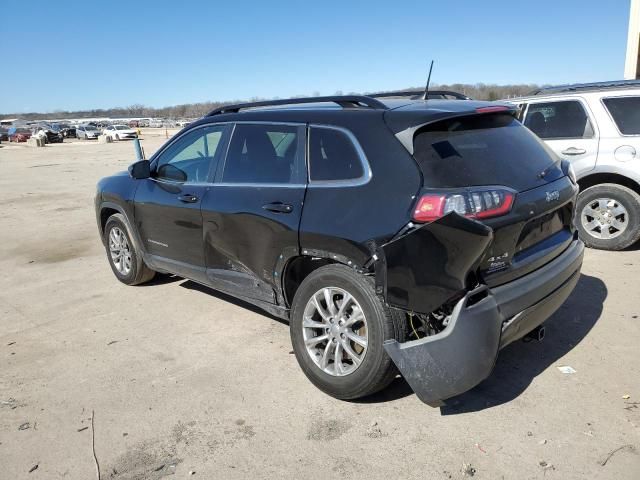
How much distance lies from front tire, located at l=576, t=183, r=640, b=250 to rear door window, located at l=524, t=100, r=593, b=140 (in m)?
0.71

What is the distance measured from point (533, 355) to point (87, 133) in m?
65.5

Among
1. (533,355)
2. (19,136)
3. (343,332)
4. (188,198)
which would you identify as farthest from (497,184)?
(19,136)

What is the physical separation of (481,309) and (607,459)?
0.96m

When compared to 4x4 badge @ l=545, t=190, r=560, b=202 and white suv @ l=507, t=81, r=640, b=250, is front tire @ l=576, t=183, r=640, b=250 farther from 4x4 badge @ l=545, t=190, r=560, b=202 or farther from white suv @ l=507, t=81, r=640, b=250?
4x4 badge @ l=545, t=190, r=560, b=202

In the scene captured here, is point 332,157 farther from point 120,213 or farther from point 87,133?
point 87,133

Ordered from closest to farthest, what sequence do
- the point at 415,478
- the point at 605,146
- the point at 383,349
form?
the point at 415,478 < the point at 383,349 < the point at 605,146

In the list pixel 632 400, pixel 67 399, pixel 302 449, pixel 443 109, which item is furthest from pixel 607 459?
pixel 67 399

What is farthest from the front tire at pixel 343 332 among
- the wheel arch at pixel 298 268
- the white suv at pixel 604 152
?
the white suv at pixel 604 152

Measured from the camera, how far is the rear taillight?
9.21 feet

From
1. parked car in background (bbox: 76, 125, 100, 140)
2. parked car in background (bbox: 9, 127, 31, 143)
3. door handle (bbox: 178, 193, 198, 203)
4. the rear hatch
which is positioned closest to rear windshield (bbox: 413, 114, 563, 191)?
the rear hatch

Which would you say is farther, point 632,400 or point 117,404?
point 117,404

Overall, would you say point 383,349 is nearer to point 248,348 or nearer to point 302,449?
point 302,449

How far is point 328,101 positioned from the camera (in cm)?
371

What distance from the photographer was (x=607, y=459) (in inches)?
106
